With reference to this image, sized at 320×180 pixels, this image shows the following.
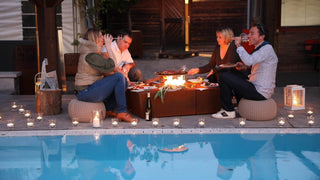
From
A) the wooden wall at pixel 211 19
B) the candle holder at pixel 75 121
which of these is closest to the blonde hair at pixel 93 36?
the candle holder at pixel 75 121

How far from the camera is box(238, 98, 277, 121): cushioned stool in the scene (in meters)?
5.80

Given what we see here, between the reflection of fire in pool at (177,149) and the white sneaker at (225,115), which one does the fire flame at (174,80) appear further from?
the reflection of fire in pool at (177,149)

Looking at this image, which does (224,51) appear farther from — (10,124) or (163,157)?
(10,124)

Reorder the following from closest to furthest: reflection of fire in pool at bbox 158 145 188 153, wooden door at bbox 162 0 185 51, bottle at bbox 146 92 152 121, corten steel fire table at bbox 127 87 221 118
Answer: reflection of fire in pool at bbox 158 145 188 153
bottle at bbox 146 92 152 121
corten steel fire table at bbox 127 87 221 118
wooden door at bbox 162 0 185 51

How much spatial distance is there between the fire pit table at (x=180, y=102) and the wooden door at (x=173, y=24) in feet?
27.5

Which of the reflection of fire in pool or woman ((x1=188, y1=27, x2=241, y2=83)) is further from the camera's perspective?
woman ((x1=188, y1=27, x2=241, y2=83))

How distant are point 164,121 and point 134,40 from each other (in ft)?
23.6

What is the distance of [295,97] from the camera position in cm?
654

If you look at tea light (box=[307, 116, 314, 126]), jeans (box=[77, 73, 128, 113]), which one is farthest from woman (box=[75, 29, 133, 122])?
tea light (box=[307, 116, 314, 126])

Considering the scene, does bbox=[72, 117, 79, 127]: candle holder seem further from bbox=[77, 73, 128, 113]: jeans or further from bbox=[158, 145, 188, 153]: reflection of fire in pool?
bbox=[158, 145, 188, 153]: reflection of fire in pool

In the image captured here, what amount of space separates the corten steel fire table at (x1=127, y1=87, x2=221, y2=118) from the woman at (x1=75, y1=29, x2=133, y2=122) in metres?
0.30

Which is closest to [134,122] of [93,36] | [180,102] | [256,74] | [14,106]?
[180,102]

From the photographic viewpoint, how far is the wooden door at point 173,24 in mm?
14406

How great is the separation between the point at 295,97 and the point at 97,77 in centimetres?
285
